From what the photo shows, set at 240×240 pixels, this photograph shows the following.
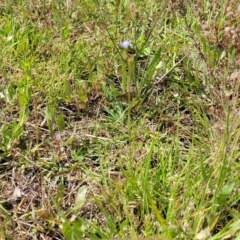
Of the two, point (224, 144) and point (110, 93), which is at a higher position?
point (224, 144)

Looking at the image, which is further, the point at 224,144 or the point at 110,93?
the point at 110,93

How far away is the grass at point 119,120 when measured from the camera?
128 centimetres

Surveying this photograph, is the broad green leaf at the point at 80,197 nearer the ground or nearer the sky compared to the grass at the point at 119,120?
nearer the ground

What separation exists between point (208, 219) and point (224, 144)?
19 cm

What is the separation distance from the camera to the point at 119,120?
5.16 feet

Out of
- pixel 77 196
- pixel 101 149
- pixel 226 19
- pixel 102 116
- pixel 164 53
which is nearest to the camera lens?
pixel 77 196

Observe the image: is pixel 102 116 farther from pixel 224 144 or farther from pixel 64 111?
pixel 224 144

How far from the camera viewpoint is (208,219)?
121 cm

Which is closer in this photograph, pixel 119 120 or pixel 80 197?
pixel 80 197

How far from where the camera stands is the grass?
1.28 meters

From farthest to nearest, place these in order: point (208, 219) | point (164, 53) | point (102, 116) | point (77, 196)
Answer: point (164, 53)
point (102, 116)
point (77, 196)
point (208, 219)

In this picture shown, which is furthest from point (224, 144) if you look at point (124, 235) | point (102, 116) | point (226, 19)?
point (226, 19)

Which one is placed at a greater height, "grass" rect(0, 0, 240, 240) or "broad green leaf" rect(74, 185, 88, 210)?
"grass" rect(0, 0, 240, 240)

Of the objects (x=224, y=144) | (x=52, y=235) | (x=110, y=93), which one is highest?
(x=224, y=144)
